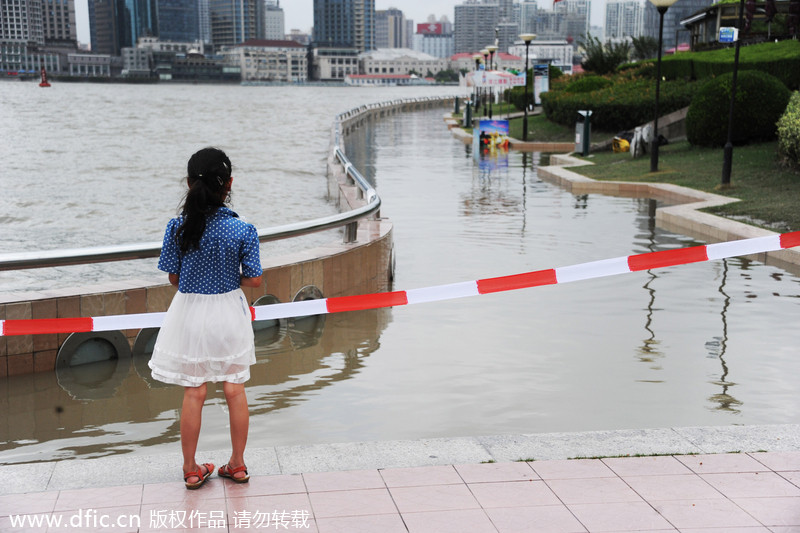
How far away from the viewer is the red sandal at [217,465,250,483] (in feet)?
13.9

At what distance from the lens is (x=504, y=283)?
5.68 meters

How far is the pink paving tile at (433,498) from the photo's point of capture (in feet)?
13.0

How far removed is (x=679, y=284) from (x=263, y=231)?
5185 mm

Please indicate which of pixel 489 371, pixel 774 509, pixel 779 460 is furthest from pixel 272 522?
pixel 489 371

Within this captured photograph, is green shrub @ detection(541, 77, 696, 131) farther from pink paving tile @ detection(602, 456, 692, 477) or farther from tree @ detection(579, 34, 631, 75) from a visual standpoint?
pink paving tile @ detection(602, 456, 692, 477)

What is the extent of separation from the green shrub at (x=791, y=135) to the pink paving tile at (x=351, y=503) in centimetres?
1503

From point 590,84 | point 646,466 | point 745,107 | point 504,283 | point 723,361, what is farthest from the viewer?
point 590,84

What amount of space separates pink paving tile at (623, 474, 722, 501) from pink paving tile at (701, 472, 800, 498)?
0.06 meters

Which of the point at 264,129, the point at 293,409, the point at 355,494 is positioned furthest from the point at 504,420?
the point at 264,129

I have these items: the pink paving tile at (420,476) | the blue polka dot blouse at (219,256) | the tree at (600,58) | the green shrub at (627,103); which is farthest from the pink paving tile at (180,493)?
the tree at (600,58)

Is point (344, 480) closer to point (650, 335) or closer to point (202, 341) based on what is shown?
point (202, 341)

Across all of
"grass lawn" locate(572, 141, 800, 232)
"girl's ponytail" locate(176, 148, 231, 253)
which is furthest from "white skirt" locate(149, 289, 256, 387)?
"grass lawn" locate(572, 141, 800, 232)

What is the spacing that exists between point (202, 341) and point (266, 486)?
2.45 feet

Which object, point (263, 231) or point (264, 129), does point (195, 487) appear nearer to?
point (263, 231)
